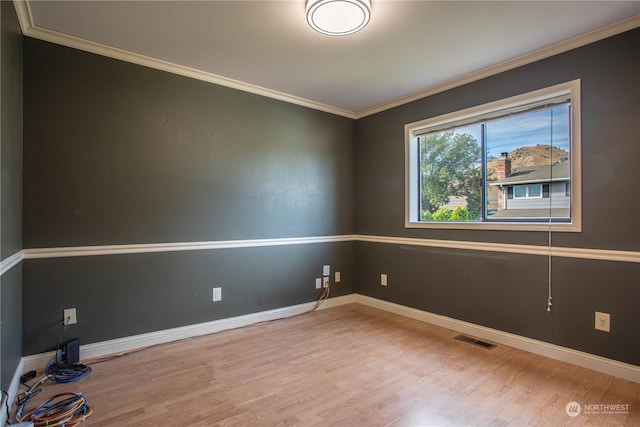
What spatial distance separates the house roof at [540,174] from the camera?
253cm

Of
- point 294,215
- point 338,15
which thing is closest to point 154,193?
point 294,215

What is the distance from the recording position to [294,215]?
3.65m

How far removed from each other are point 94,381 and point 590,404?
3.09m

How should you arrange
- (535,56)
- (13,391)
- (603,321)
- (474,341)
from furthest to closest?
1. (474,341)
2. (535,56)
3. (603,321)
4. (13,391)

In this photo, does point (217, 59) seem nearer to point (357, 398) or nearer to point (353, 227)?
point (353, 227)

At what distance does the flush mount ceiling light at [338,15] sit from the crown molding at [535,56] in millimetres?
1419

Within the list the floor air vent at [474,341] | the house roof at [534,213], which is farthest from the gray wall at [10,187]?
the house roof at [534,213]

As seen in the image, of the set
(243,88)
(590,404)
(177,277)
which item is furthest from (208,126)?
(590,404)

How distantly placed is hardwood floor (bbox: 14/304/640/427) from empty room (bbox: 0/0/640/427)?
0.7 inches

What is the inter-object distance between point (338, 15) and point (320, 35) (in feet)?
1.15

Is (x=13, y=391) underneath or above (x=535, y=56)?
underneath

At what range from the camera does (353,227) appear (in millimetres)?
4234

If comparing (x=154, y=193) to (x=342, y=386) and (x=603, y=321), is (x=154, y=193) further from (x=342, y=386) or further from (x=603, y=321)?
(x=603, y=321)

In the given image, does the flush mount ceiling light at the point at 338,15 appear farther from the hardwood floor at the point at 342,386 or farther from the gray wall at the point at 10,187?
the hardwood floor at the point at 342,386
